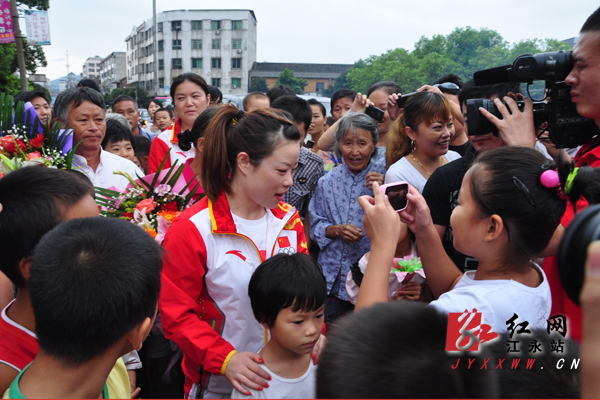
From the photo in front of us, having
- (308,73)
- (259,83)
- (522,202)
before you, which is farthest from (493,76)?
(308,73)

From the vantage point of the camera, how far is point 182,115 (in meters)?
3.90

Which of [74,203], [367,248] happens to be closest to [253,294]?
[74,203]

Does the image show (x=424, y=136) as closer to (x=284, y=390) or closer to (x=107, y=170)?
(x=284, y=390)

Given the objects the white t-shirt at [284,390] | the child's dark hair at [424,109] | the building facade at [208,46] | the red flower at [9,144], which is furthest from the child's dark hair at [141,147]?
the building facade at [208,46]

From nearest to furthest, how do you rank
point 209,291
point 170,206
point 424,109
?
point 209,291 → point 170,206 → point 424,109

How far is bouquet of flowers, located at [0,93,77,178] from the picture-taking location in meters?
2.44

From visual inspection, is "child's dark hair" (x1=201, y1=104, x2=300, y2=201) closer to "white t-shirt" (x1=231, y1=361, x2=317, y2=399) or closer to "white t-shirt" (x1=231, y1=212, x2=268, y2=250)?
"white t-shirt" (x1=231, y1=212, x2=268, y2=250)

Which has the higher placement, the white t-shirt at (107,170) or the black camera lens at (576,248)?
the black camera lens at (576,248)

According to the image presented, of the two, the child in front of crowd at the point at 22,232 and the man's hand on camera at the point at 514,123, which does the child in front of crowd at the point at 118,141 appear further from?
the man's hand on camera at the point at 514,123

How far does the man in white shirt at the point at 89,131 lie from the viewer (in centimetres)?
330

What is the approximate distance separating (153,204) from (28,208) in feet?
2.57

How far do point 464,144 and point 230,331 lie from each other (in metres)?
2.50

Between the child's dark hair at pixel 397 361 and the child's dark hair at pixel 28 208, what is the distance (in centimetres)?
110

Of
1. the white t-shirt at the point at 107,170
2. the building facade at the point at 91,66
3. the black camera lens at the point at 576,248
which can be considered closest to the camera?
the black camera lens at the point at 576,248
